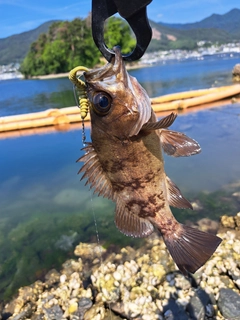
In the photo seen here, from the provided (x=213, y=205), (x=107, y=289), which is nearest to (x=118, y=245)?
(x=107, y=289)

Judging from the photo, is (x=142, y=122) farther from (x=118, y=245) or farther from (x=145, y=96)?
(x=118, y=245)

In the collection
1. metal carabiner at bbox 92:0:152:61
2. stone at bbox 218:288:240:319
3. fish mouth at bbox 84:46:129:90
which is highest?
metal carabiner at bbox 92:0:152:61

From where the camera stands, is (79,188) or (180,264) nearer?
(180,264)

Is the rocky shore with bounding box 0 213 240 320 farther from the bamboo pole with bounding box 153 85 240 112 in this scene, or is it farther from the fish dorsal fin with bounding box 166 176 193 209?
the bamboo pole with bounding box 153 85 240 112

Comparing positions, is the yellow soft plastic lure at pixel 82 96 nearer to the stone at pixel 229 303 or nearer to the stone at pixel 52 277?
the stone at pixel 229 303

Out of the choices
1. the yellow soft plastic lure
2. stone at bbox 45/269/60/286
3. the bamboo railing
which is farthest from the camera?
the bamboo railing

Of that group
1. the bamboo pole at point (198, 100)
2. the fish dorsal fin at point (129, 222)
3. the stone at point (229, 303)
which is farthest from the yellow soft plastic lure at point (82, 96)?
the bamboo pole at point (198, 100)

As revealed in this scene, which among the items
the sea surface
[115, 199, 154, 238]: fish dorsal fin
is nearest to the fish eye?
[115, 199, 154, 238]: fish dorsal fin
